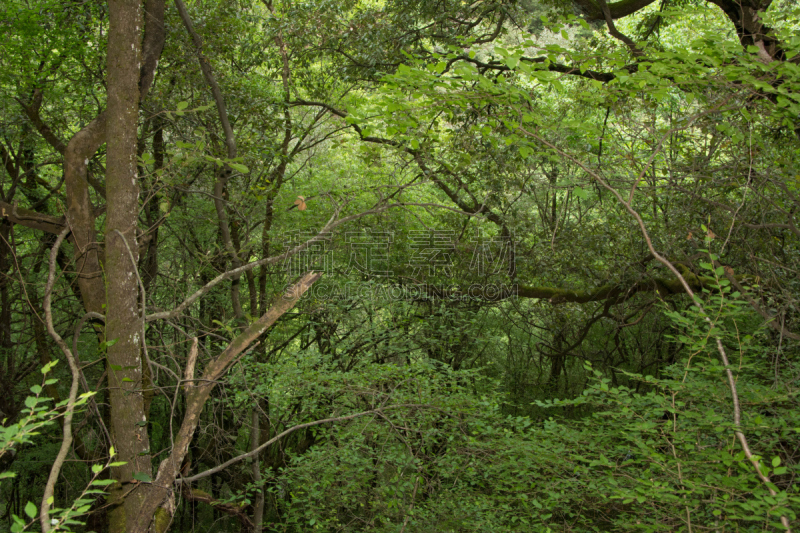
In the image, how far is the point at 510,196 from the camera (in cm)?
770

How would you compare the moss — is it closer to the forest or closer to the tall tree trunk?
the forest

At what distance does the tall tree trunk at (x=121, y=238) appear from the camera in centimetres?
264

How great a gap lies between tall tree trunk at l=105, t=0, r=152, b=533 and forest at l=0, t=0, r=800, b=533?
0.02 m

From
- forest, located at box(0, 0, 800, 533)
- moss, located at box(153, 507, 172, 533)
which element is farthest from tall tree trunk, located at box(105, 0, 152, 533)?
moss, located at box(153, 507, 172, 533)

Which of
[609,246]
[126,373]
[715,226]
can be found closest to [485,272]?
[609,246]

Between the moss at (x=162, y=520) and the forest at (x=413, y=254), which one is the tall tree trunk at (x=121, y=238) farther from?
the moss at (x=162, y=520)

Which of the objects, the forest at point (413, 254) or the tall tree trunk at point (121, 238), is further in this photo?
the forest at point (413, 254)

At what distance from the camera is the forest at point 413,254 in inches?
109

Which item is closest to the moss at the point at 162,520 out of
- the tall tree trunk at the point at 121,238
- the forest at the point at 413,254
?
the forest at the point at 413,254

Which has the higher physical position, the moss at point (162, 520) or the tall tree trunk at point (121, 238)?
the tall tree trunk at point (121, 238)

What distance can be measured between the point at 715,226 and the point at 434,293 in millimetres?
3693

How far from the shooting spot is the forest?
2766mm

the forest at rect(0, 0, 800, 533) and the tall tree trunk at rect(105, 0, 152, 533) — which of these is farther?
the forest at rect(0, 0, 800, 533)

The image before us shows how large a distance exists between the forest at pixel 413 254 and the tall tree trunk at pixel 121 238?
0.05 feet
